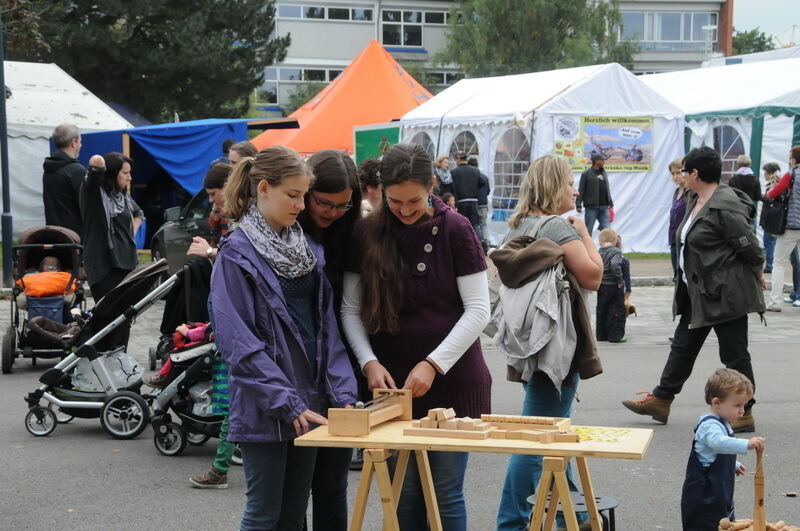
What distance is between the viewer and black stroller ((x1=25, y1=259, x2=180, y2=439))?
761cm

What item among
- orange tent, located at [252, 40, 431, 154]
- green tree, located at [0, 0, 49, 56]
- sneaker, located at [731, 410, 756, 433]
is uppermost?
green tree, located at [0, 0, 49, 56]

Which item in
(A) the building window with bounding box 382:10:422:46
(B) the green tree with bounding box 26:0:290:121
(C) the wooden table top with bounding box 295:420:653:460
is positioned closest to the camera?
(C) the wooden table top with bounding box 295:420:653:460

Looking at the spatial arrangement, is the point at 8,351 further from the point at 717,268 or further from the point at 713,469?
the point at 713,469

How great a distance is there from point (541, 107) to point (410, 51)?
48500 mm

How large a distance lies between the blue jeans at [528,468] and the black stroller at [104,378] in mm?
3294

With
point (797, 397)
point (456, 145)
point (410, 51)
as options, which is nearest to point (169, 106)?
point (456, 145)

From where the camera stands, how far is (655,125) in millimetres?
22688

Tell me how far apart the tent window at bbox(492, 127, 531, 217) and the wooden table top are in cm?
1860

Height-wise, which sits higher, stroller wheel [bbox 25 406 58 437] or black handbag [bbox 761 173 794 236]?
black handbag [bbox 761 173 794 236]

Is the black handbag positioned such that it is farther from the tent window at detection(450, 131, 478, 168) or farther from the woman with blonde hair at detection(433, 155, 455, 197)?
the tent window at detection(450, 131, 478, 168)

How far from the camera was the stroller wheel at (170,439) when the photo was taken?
23.6ft

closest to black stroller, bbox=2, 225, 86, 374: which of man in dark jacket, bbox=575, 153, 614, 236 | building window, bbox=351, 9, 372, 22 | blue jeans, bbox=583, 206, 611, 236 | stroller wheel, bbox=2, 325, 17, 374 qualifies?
stroller wheel, bbox=2, 325, 17, 374

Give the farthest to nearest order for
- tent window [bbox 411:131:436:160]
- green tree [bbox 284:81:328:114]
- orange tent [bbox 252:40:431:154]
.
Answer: green tree [bbox 284:81:328:114] < orange tent [bbox 252:40:431:154] < tent window [bbox 411:131:436:160]

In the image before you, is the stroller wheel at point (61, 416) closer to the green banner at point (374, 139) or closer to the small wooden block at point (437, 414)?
the small wooden block at point (437, 414)
